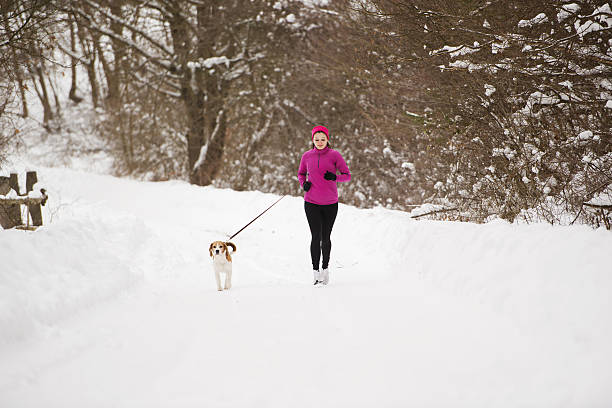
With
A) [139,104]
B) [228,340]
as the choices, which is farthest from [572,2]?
[139,104]

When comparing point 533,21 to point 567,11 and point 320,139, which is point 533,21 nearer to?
point 567,11

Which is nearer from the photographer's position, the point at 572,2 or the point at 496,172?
the point at 572,2

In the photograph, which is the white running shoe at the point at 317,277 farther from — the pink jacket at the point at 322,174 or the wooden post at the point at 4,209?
the wooden post at the point at 4,209

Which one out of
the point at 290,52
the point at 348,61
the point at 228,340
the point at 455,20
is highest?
the point at 290,52

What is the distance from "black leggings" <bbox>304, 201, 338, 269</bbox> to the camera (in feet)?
21.5

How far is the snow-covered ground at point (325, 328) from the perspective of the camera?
10.5ft

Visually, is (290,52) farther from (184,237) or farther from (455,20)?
(455,20)

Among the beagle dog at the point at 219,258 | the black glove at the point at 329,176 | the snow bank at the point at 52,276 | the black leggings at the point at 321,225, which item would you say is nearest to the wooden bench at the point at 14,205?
the snow bank at the point at 52,276

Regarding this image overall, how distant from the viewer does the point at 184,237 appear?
10289mm

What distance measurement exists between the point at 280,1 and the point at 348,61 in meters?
4.33

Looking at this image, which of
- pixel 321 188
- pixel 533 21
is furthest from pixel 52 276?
pixel 533 21

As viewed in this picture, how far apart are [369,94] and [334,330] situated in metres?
10.9

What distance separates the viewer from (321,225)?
6645 millimetres

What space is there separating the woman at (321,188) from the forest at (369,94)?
81.8 inches
